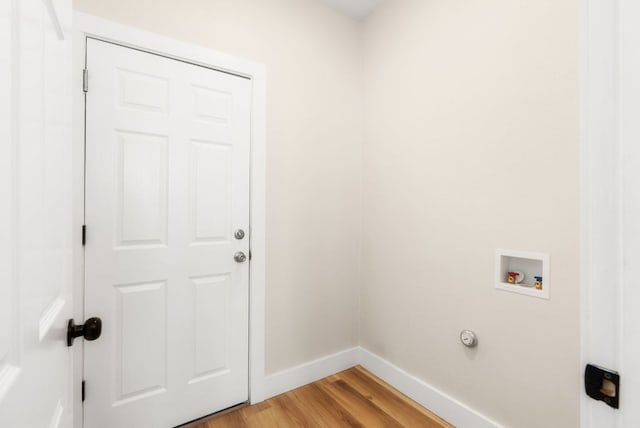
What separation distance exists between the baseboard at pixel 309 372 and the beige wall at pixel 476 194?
228 millimetres

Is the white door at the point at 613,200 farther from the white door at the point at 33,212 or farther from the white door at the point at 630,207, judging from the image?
the white door at the point at 33,212

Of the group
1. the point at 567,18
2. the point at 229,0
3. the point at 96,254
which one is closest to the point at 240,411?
the point at 96,254

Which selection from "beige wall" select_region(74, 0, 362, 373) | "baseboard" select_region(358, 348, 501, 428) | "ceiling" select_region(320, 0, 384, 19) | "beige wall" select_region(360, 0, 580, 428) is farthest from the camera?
"ceiling" select_region(320, 0, 384, 19)

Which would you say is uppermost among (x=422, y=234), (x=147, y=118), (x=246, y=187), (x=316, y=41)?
(x=316, y=41)

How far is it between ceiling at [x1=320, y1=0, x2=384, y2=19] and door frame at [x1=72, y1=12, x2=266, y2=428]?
828 mm

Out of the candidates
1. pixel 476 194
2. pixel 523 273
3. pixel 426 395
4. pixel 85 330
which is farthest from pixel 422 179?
pixel 85 330

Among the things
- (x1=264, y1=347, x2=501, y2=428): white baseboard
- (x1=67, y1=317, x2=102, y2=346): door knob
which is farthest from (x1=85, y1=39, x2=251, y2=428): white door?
(x1=67, y1=317, x2=102, y2=346): door knob

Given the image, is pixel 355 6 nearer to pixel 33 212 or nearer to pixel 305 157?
pixel 305 157

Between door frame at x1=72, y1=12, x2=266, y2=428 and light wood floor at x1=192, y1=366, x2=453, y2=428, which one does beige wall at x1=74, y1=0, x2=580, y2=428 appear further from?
light wood floor at x1=192, y1=366, x2=453, y2=428

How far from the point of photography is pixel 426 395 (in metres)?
1.84

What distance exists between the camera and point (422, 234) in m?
1.92

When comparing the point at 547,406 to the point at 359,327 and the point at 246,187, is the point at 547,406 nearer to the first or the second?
the point at 359,327

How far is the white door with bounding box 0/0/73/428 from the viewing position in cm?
40

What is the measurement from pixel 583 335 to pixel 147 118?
185cm
